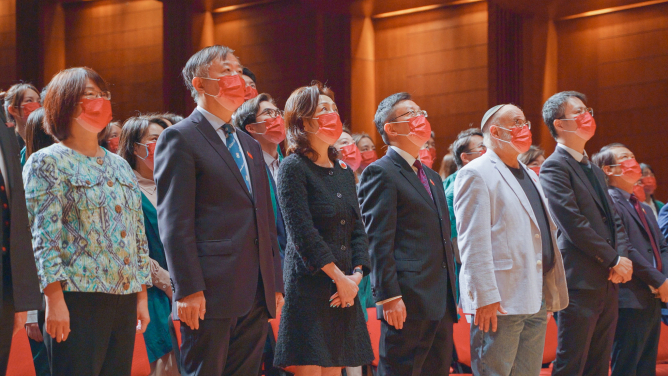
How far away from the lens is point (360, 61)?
7.63 m

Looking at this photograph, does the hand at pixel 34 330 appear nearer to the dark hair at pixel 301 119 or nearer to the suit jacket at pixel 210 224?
the suit jacket at pixel 210 224

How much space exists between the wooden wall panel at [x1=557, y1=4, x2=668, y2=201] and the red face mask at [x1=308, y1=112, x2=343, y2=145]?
17.7ft

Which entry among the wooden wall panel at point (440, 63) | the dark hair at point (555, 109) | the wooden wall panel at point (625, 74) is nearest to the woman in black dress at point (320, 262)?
the dark hair at point (555, 109)

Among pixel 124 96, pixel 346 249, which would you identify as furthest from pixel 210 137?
pixel 124 96

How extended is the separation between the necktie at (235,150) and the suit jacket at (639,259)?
8.48 ft

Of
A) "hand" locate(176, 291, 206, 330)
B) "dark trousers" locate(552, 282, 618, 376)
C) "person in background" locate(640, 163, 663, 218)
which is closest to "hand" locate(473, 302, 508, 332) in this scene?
"dark trousers" locate(552, 282, 618, 376)

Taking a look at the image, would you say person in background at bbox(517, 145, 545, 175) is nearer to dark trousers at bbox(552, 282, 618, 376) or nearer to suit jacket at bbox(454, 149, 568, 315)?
dark trousers at bbox(552, 282, 618, 376)

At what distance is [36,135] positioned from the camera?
3.15 m

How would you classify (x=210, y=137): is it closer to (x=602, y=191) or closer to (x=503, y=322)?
(x=503, y=322)

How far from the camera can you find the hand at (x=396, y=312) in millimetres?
2752

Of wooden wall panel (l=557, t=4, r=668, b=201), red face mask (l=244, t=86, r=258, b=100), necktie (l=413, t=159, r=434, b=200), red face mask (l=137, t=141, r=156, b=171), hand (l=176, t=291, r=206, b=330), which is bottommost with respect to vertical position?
hand (l=176, t=291, r=206, b=330)

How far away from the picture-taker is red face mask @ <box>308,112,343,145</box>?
9.02 feet

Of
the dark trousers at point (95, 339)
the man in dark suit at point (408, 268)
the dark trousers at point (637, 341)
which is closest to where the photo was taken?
the dark trousers at point (95, 339)

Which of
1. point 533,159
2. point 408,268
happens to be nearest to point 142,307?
point 408,268
